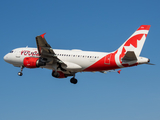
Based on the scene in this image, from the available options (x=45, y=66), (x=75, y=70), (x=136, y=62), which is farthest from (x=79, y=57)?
(x=136, y=62)

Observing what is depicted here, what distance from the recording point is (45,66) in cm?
5416

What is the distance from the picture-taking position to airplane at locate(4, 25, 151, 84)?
164 ft

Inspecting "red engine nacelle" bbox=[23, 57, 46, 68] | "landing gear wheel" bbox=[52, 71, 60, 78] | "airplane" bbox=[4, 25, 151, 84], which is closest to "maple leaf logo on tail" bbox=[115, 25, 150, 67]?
"airplane" bbox=[4, 25, 151, 84]

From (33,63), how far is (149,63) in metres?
19.5

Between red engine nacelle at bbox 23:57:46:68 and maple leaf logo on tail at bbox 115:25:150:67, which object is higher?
maple leaf logo on tail at bbox 115:25:150:67

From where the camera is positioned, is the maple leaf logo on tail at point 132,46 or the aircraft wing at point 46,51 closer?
the aircraft wing at point 46,51

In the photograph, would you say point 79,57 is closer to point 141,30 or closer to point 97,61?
point 97,61

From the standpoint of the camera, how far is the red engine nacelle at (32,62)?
51.9 metres

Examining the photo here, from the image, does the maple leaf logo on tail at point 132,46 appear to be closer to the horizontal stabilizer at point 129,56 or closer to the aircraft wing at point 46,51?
the horizontal stabilizer at point 129,56

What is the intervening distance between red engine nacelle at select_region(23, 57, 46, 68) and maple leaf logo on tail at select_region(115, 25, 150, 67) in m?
13.2

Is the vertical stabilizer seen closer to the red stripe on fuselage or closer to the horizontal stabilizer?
the horizontal stabilizer

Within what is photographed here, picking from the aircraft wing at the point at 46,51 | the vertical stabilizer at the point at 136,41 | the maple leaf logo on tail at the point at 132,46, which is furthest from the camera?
the vertical stabilizer at the point at 136,41

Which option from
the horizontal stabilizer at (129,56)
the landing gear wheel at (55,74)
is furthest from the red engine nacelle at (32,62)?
the horizontal stabilizer at (129,56)

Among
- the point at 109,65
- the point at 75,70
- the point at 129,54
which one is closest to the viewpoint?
the point at 129,54
